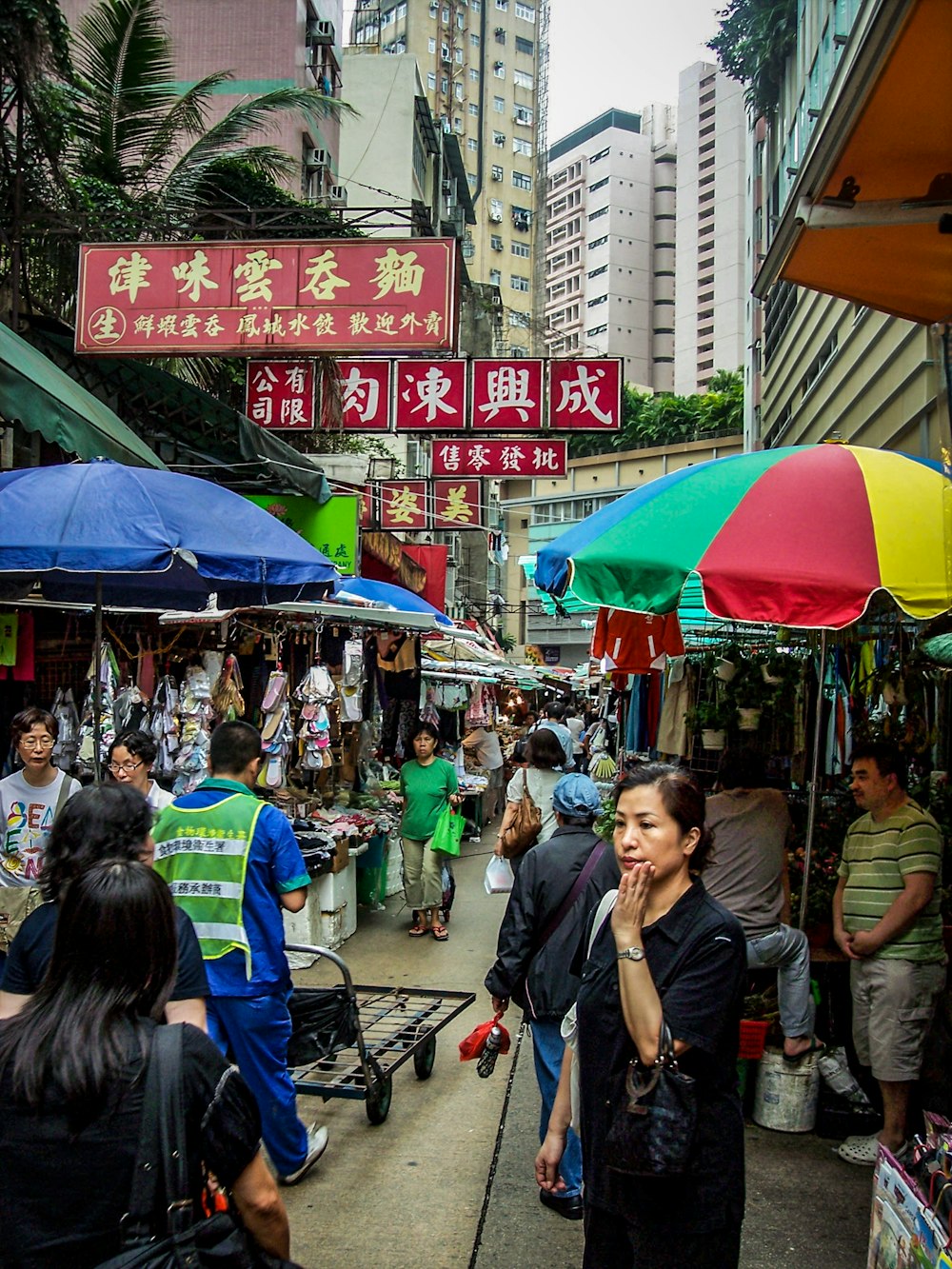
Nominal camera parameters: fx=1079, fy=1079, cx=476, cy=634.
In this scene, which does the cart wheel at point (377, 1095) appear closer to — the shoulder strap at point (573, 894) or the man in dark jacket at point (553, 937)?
the man in dark jacket at point (553, 937)

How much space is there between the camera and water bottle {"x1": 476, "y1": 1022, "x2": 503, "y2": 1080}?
4734 millimetres

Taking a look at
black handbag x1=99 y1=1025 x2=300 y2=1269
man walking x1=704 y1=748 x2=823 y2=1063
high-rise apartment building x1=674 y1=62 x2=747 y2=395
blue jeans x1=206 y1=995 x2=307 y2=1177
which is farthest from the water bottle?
high-rise apartment building x1=674 y1=62 x2=747 y2=395

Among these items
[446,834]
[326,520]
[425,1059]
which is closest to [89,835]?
[425,1059]

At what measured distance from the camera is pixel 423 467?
106 ft

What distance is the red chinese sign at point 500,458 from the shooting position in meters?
13.2

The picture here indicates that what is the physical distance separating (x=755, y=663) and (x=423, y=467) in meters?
25.7

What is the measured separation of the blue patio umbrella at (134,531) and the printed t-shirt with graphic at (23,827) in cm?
30

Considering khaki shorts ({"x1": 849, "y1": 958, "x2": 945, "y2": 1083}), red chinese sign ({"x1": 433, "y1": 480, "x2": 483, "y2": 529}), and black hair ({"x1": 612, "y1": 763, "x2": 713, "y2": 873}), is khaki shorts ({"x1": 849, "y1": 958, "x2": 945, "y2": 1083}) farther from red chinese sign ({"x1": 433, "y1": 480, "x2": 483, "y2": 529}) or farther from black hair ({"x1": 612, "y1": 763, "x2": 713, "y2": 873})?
red chinese sign ({"x1": 433, "y1": 480, "x2": 483, "y2": 529})

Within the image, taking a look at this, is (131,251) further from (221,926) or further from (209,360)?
(221,926)

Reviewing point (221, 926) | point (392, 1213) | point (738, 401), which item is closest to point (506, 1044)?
point (392, 1213)

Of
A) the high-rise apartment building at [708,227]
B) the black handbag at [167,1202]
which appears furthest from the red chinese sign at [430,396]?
the high-rise apartment building at [708,227]

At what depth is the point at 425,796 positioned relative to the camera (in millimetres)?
9758

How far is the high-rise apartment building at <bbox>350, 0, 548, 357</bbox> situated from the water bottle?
209 ft

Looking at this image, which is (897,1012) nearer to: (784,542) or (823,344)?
(784,542)
